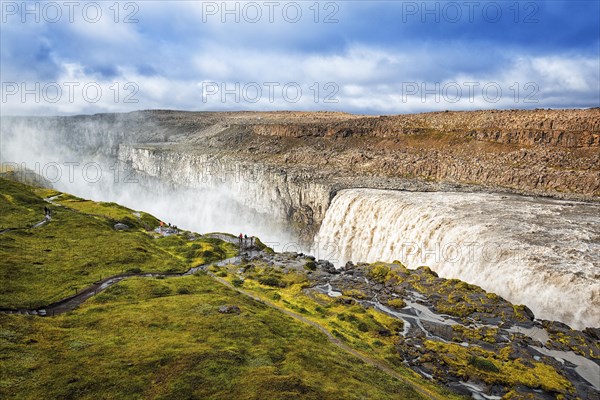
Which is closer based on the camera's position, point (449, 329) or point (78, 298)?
point (449, 329)

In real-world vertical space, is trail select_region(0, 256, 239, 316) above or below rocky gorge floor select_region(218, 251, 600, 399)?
above

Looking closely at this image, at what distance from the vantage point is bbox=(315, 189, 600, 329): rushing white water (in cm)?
3588

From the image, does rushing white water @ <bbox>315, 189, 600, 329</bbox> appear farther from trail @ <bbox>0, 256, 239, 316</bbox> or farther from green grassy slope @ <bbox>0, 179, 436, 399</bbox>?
trail @ <bbox>0, 256, 239, 316</bbox>

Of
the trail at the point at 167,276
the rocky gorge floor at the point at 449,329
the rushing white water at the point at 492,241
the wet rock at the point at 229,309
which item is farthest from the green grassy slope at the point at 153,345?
the rushing white water at the point at 492,241

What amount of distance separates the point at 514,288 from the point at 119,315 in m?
36.5

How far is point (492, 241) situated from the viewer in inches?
1730

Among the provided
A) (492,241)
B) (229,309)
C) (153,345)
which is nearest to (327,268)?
(492,241)

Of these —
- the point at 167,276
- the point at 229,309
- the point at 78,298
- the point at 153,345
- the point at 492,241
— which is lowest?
the point at 167,276

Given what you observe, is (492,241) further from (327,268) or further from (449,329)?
(327,268)

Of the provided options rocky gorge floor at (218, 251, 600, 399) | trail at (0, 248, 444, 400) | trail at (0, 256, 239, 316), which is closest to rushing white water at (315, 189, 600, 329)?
rocky gorge floor at (218, 251, 600, 399)

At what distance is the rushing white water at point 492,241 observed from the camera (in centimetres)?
3588

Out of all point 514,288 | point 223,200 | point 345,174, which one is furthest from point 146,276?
point 223,200

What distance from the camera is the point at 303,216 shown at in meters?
91.2

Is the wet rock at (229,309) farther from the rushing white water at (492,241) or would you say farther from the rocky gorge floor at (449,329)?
the rushing white water at (492,241)
